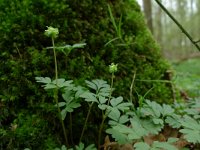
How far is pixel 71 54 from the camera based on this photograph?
1.82 m

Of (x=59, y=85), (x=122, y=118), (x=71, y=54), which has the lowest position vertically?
(x=122, y=118)

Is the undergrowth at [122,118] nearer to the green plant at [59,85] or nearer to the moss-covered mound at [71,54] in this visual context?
the green plant at [59,85]

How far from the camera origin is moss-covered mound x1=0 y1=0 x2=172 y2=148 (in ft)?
5.50

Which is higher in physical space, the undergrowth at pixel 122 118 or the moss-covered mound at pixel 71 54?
the moss-covered mound at pixel 71 54

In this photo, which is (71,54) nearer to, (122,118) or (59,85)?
(59,85)

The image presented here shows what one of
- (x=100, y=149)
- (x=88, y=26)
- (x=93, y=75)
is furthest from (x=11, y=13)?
(x=100, y=149)

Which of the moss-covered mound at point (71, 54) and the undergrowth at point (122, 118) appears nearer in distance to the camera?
the undergrowth at point (122, 118)

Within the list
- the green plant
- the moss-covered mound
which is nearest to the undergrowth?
the green plant

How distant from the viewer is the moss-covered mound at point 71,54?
168cm

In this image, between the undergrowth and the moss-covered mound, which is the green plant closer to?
the undergrowth

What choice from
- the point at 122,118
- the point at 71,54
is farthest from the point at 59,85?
the point at 71,54

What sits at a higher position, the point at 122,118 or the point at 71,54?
the point at 71,54

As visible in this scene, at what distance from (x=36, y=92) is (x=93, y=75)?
351 mm

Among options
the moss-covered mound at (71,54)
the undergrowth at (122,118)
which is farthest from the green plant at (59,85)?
the moss-covered mound at (71,54)
